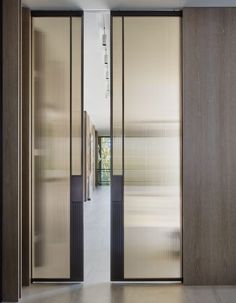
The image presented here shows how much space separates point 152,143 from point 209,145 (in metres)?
0.60

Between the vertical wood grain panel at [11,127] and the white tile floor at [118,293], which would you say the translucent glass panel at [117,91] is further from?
the white tile floor at [118,293]

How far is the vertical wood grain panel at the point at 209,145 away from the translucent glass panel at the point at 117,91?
2.25 ft

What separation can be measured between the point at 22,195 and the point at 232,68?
257 centimetres

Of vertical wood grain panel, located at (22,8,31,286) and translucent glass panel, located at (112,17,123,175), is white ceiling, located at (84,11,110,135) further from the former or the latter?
vertical wood grain panel, located at (22,8,31,286)

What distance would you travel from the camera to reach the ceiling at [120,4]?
13.1ft

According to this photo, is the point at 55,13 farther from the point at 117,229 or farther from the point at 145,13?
the point at 117,229

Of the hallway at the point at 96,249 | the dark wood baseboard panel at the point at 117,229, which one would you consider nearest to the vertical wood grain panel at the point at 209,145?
the dark wood baseboard panel at the point at 117,229

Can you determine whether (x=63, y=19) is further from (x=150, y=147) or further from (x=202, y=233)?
(x=202, y=233)

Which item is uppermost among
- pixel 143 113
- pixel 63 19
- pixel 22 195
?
pixel 63 19

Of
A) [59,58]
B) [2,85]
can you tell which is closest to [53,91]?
[59,58]

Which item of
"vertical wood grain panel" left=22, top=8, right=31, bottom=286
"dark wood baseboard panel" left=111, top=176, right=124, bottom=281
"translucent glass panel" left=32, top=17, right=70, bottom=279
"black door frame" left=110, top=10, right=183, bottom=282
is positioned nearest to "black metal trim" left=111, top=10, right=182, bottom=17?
"black door frame" left=110, top=10, right=183, bottom=282

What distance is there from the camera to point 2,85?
3.72 m

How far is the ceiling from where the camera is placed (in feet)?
13.1

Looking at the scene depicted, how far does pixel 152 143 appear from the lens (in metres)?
4.24
